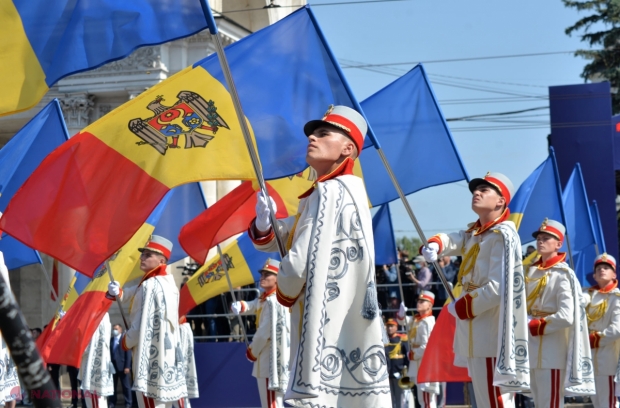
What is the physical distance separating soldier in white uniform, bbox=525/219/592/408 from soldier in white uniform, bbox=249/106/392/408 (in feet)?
14.8

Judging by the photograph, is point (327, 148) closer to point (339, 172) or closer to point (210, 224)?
point (339, 172)

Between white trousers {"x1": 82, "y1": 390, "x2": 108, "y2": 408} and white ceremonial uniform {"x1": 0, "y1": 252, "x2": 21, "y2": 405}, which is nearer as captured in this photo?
white ceremonial uniform {"x1": 0, "y1": 252, "x2": 21, "y2": 405}

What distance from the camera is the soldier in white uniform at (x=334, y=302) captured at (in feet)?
18.2

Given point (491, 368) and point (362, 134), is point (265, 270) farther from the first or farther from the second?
point (362, 134)

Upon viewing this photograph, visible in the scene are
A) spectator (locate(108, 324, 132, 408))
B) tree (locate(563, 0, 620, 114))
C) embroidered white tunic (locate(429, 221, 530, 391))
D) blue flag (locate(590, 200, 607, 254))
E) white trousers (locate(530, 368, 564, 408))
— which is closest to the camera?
embroidered white tunic (locate(429, 221, 530, 391))

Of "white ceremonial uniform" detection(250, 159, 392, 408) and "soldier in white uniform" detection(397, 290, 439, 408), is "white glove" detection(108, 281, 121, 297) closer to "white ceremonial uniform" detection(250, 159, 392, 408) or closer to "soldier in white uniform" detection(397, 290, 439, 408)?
"white ceremonial uniform" detection(250, 159, 392, 408)

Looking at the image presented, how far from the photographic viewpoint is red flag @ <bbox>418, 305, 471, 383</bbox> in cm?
1004

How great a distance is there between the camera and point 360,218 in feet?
19.2

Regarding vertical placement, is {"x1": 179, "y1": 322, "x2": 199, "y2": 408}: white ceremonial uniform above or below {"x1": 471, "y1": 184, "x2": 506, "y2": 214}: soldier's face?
below

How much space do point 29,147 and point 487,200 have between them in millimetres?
5926

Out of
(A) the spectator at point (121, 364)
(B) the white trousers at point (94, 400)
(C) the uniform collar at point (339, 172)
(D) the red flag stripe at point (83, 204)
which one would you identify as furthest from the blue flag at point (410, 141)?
(A) the spectator at point (121, 364)

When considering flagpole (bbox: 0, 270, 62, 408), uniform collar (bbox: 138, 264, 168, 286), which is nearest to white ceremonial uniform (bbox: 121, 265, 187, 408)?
uniform collar (bbox: 138, 264, 168, 286)

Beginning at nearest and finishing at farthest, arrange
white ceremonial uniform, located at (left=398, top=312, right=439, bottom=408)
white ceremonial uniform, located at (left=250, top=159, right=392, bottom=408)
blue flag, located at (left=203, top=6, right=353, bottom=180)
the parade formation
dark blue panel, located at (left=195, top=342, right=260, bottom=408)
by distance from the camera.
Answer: white ceremonial uniform, located at (left=250, top=159, right=392, bottom=408), the parade formation, blue flag, located at (left=203, top=6, right=353, bottom=180), white ceremonial uniform, located at (left=398, top=312, right=439, bottom=408), dark blue panel, located at (left=195, top=342, right=260, bottom=408)

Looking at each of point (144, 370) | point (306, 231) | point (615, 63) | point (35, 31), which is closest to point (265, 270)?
point (144, 370)
